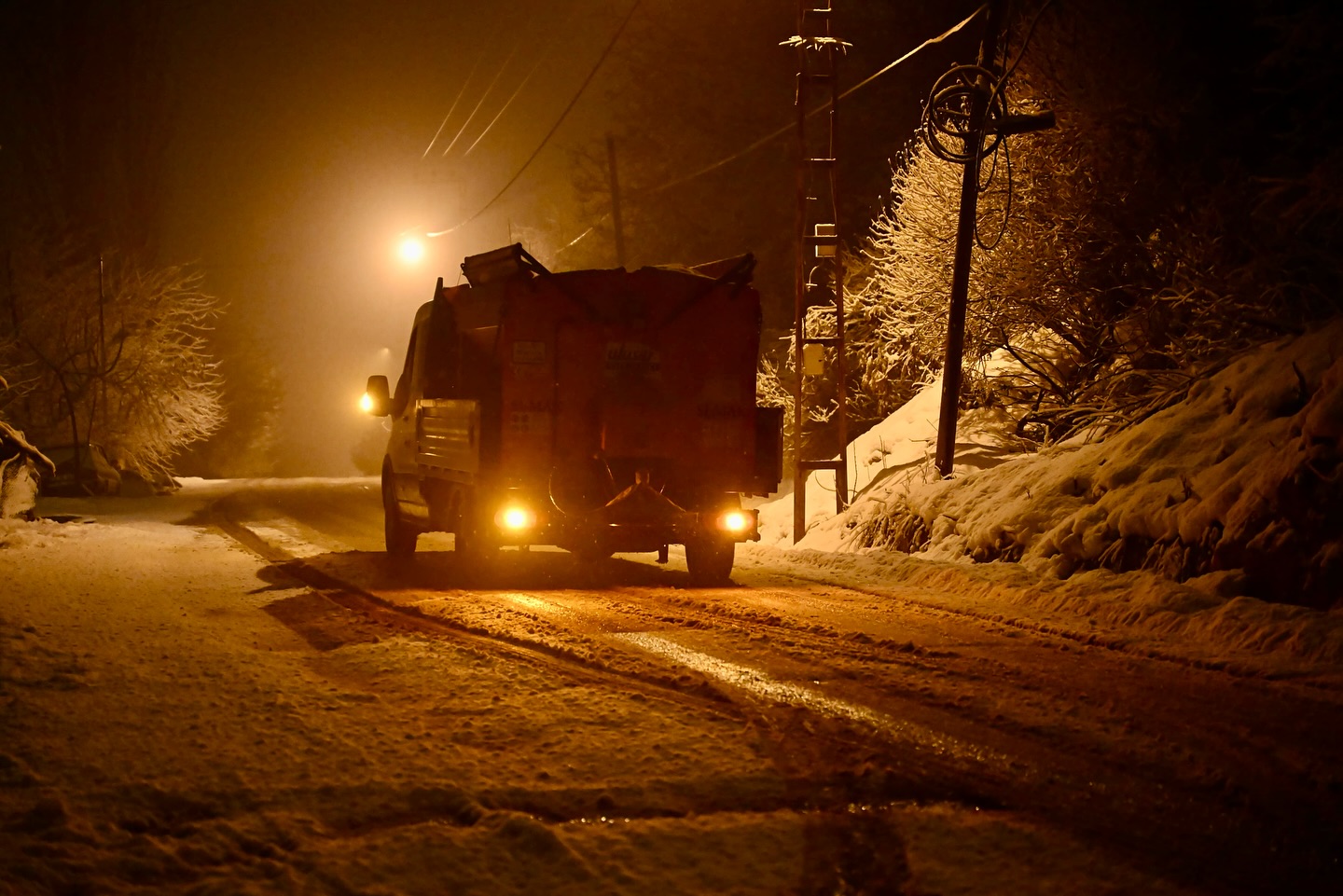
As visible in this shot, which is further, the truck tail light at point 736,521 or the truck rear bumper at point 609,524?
the truck tail light at point 736,521

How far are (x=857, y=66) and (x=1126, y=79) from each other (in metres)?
19.5

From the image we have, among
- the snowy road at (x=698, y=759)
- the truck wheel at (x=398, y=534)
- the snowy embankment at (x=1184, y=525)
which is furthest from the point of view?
the truck wheel at (x=398, y=534)

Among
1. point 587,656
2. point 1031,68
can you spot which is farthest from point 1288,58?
point 587,656

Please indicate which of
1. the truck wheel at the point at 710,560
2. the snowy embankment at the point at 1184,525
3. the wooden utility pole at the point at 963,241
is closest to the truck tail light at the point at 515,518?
the truck wheel at the point at 710,560

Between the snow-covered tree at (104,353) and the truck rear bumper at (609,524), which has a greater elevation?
the snow-covered tree at (104,353)

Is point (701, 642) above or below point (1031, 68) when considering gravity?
below

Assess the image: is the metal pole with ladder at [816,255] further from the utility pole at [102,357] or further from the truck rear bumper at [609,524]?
the utility pole at [102,357]

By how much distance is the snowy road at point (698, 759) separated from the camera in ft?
12.3

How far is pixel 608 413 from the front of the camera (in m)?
10.6

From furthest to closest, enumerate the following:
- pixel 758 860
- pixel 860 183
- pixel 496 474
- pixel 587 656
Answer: pixel 860 183, pixel 496 474, pixel 587 656, pixel 758 860

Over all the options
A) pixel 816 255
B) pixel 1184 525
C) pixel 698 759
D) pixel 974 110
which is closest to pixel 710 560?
pixel 1184 525

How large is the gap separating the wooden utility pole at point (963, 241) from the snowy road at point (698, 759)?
23.8 ft

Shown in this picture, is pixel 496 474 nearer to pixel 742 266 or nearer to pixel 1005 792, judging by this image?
pixel 742 266

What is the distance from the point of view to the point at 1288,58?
37.0ft
